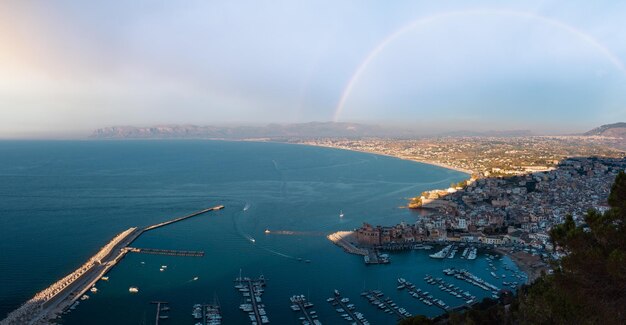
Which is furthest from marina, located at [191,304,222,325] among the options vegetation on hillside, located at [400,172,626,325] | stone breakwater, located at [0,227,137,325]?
vegetation on hillside, located at [400,172,626,325]

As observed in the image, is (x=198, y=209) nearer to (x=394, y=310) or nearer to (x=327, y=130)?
(x=394, y=310)

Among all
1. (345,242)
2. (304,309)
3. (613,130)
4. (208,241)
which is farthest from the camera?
(613,130)

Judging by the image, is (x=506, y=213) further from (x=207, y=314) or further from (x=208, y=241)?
(x=207, y=314)

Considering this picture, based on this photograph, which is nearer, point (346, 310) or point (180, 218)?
point (346, 310)

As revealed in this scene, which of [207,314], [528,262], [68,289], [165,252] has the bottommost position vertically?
[528,262]

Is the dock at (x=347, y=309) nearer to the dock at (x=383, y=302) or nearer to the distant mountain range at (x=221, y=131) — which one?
the dock at (x=383, y=302)

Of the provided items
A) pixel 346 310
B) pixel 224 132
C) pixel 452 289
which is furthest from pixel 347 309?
pixel 224 132

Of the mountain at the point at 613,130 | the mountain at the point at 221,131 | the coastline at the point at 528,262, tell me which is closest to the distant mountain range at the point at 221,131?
the mountain at the point at 221,131
